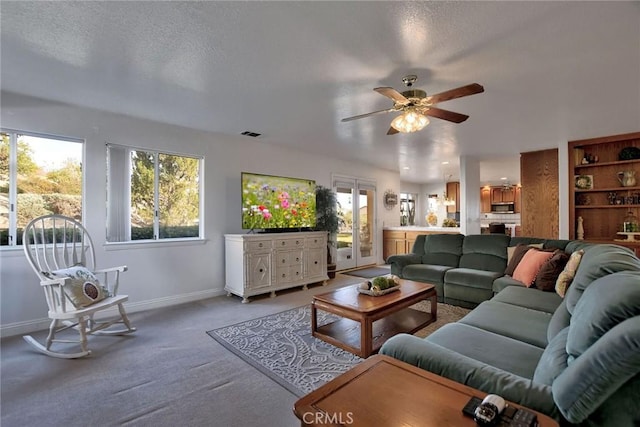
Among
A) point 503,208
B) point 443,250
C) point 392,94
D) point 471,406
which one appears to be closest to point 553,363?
point 471,406

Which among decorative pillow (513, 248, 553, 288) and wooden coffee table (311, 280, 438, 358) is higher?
decorative pillow (513, 248, 553, 288)

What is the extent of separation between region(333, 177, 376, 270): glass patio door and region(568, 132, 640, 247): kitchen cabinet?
3652mm

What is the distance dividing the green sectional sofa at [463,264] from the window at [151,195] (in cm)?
303

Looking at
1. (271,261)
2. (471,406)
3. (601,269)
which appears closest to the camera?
(471,406)

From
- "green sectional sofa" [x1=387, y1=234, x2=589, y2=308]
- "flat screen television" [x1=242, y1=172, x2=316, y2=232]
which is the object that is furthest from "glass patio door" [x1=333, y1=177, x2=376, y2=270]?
"green sectional sofa" [x1=387, y1=234, x2=589, y2=308]

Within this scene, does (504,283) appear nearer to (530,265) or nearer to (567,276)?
(530,265)

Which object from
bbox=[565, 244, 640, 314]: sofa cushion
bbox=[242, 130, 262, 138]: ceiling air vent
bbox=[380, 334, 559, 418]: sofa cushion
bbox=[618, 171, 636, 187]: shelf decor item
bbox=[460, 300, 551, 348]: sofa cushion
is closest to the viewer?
bbox=[380, 334, 559, 418]: sofa cushion

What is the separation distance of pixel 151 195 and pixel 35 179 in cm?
110

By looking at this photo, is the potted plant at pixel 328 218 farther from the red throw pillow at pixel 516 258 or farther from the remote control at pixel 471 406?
the remote control at pixel 471 406

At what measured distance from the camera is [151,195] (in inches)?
155

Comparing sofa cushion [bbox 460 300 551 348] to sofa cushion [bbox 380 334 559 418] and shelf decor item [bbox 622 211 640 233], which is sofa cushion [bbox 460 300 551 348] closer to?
sofa cushion [bbox 380 334 559 418]

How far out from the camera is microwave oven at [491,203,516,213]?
9742 mm

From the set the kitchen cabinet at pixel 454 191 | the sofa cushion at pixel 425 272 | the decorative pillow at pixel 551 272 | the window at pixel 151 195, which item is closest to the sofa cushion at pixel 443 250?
the sofa cushion at pixel 425 272

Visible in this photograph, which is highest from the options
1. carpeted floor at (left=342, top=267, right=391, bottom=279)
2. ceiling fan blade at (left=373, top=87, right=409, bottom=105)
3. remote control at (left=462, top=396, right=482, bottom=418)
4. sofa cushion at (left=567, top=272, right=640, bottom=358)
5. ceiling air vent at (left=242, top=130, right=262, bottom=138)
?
ceiling air vent at (left=242, top=130, right=262, bottom=138)
